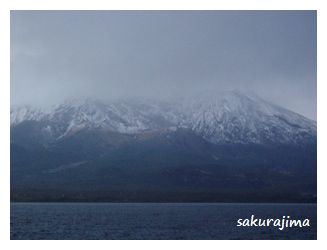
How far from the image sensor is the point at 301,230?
241 ft
